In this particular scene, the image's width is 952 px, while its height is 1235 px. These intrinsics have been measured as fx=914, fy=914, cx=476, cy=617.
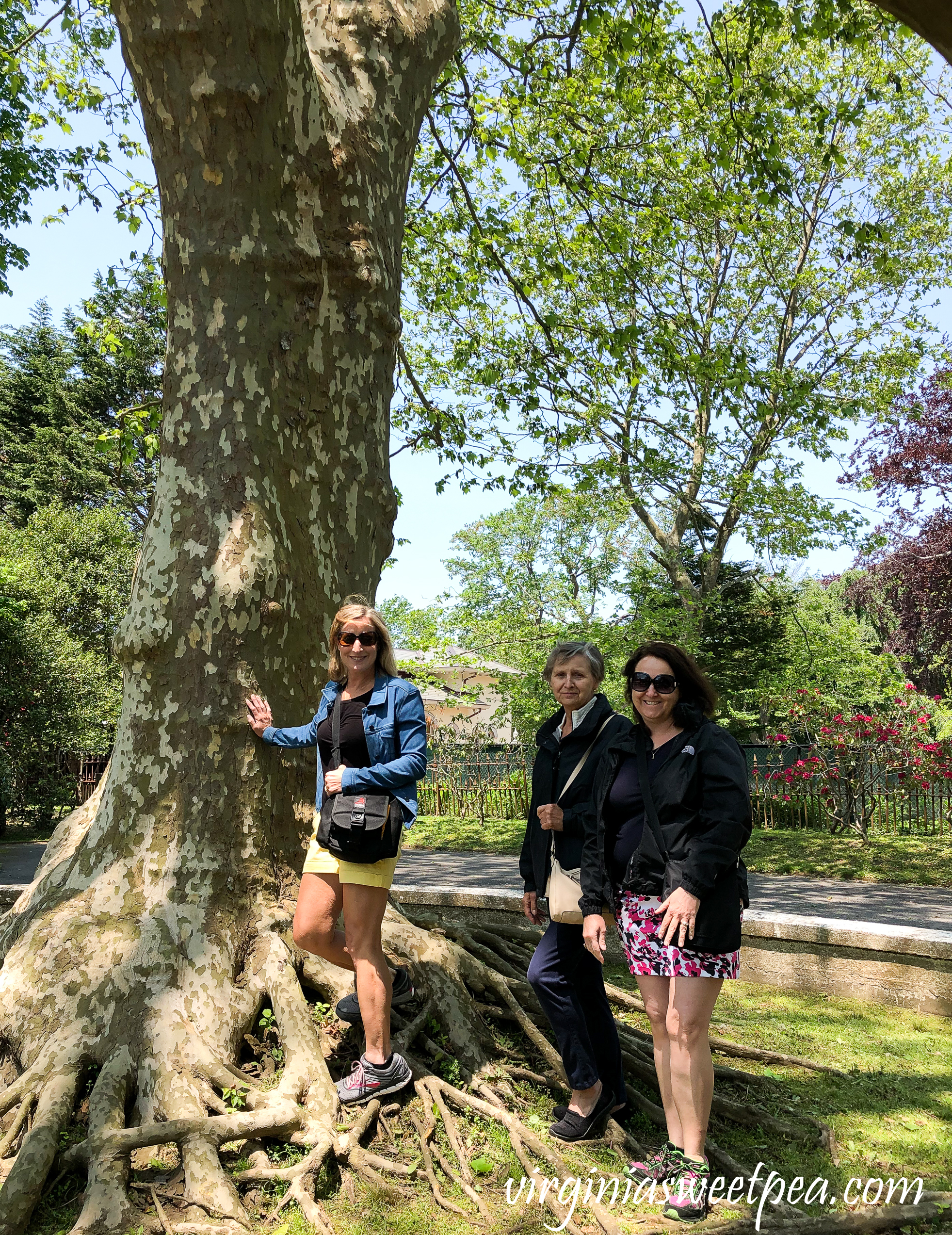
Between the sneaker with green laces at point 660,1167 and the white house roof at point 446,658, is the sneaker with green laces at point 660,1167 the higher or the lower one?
the lower one

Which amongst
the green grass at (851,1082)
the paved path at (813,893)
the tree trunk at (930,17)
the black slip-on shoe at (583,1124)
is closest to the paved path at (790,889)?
the paved path at (813,893)

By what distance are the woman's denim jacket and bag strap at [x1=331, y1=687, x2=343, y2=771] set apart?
67 millimetres

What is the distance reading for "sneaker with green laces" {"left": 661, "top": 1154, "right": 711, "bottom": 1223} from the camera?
10.1 feet

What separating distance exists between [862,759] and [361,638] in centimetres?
1291

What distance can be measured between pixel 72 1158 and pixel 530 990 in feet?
7.36

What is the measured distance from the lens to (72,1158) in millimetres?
3104

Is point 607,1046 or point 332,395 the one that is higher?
point 332,395

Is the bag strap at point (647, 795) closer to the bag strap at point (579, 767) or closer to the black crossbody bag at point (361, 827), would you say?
the bag strap at point (579, 767)

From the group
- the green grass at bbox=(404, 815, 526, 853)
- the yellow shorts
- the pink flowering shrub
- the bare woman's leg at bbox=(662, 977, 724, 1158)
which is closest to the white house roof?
the green grass at bbox=(404, 815, 526, 853)

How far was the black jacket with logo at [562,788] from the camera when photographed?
3.66m

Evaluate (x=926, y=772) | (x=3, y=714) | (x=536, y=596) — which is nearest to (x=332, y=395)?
(x=926, y=772)

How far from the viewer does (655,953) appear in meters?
3.19

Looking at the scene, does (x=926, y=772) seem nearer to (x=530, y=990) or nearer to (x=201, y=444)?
(x=530, y=990)

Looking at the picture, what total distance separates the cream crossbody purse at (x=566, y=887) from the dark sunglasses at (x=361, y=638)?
0.99m
